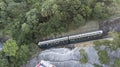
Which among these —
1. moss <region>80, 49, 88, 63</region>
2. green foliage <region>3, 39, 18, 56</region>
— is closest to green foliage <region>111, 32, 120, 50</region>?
moss <region>80, 49, 88, 63</region>

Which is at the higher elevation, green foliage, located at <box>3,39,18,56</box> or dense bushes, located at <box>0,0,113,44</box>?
dense bushes, located at <box>0,0,113,44</box>

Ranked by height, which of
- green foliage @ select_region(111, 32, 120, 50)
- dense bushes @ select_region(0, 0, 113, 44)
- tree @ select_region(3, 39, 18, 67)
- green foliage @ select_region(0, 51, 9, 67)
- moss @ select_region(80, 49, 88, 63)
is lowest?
green foliage @ select_region(0, 51, 9, 67)

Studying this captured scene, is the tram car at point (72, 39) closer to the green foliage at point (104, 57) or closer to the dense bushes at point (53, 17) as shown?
the dense bushes at point (53, 17)

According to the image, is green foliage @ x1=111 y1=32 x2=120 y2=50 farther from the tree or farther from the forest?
the tree

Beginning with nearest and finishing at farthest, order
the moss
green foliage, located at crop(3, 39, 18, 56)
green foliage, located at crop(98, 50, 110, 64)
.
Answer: green foliage, located at crop(98, 50, 110, 64), the moss, green foliage, located at crop(3, 39, 18, 56)

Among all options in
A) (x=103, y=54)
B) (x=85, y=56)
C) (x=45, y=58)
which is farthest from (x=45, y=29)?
(x=103, y=54)

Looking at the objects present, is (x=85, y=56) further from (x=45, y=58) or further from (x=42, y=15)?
(x=42, y=15)

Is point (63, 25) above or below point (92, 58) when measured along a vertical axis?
above
